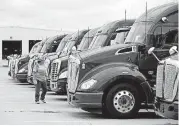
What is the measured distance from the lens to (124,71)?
12953 mm

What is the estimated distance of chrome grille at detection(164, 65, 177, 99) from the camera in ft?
31.9

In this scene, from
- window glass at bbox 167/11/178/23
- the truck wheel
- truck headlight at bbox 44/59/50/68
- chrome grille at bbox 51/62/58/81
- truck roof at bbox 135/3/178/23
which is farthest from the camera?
truck headlight at bbox 44/59/50/68

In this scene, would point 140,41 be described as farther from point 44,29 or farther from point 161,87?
point 44,29

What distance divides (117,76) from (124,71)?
8.3 inches

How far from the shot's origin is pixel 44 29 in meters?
77.6

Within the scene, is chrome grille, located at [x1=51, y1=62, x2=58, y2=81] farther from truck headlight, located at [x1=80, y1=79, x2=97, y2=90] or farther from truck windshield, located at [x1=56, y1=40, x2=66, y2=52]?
truck windshield, located at [x1=56, y1=40, x2=66, y2=52]

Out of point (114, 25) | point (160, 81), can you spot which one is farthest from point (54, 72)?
point (160, 81)

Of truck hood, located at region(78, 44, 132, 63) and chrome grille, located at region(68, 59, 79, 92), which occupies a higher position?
truck hood, located at region(78, 44, 132, 63)

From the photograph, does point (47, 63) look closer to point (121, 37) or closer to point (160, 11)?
point (121, 37)

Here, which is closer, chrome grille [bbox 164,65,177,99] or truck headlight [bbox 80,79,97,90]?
chrome grille [bbox 164,65,177,99]

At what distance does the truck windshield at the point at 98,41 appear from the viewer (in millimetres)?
18219

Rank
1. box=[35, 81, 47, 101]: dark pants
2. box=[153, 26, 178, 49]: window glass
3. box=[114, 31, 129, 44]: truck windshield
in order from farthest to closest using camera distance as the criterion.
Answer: box=[35, 81, 47, 101]: dark pants → box=[114, 31, 129, 44]: truck windshield → box=[153, 26, 178, 49]: window glass

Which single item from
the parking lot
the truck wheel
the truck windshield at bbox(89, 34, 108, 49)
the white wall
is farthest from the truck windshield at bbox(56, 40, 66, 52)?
the white wall

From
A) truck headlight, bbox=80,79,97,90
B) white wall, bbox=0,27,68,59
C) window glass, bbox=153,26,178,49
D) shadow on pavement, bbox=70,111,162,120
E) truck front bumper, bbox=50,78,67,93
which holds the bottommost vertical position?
shadow on pavement, bbox=70,111,162,120
